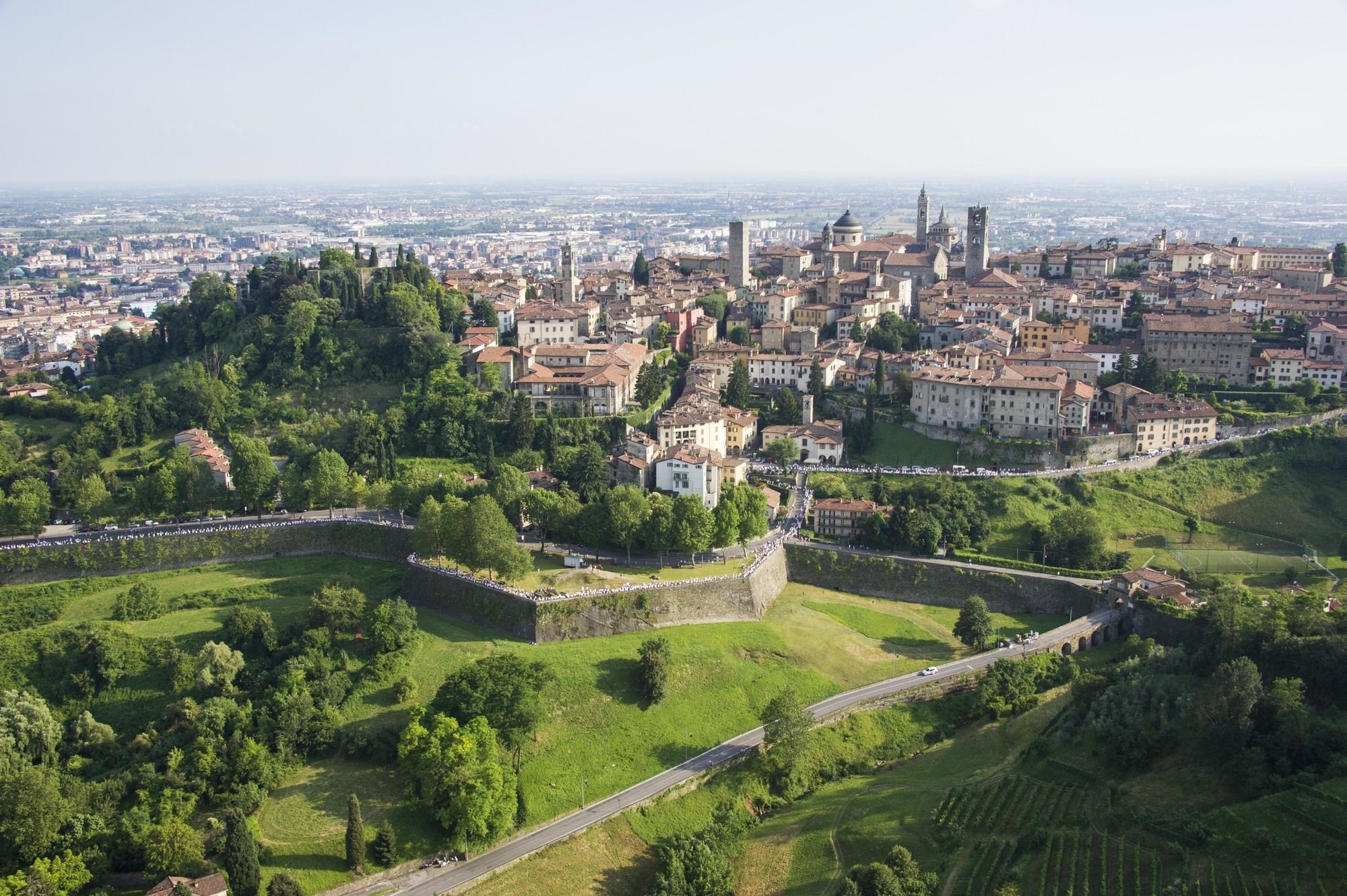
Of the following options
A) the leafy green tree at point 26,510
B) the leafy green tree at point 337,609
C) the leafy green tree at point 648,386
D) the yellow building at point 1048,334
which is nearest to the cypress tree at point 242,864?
the leafy green tree at point 337,609

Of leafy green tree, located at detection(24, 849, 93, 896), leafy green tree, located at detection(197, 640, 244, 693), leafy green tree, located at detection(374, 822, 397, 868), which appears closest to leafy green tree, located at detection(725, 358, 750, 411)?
leafy green tree, located at detection(197, 640, 244, 693)

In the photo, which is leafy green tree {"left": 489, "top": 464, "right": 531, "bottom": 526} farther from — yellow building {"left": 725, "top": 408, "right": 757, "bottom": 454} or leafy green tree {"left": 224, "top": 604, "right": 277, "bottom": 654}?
yellow building {"left": 725, "top": 408, "right": 757, "bottom": 454}

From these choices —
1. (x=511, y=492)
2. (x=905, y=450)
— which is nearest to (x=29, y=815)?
(x=511, y=492)

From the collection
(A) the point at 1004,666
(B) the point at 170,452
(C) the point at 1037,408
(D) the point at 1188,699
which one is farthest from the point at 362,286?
(D) the point at 1188,699

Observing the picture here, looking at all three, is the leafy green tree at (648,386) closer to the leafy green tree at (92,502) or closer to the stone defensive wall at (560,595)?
the stone defensive wall at (560,595)

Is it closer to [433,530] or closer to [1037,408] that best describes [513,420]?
[433,530]

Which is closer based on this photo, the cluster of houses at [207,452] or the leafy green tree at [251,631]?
the leafy green tree at [251,631]

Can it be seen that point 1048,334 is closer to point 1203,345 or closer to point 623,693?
point 1203,345
